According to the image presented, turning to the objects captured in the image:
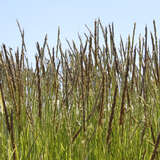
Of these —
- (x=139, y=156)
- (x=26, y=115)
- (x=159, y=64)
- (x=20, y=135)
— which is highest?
(x=159, y=64)

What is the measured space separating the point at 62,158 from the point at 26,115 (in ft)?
1.12

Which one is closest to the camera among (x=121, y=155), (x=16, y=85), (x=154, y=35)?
(x=16, y=85)

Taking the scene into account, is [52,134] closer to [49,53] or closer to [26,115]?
[26,115]

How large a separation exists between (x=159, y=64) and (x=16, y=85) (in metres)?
0.83

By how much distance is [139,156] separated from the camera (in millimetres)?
1796

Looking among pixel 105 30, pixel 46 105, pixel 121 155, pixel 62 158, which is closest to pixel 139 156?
pixel 121 155

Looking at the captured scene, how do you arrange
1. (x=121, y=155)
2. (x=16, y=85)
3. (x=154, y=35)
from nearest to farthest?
(x=16, y=85) < (x=121, y=155) < (x=154, y=35)

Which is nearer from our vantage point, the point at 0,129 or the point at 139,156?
the point at 139,156

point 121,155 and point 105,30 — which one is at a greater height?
point 105,30

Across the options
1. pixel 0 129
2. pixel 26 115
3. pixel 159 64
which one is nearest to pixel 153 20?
pixel 159 64

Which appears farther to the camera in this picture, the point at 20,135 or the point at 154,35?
the point at 154,35

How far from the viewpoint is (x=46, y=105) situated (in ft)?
5.51

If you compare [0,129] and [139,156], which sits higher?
[0,129]

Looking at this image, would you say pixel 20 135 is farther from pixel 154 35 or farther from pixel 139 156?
pixel 154 35
